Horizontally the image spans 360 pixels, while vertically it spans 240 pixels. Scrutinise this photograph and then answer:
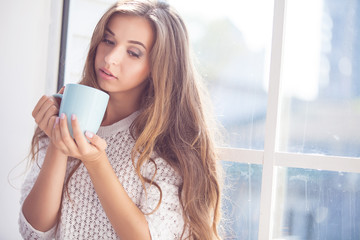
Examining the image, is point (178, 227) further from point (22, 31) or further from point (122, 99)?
point (22, 31)

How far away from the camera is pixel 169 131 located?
110 cm

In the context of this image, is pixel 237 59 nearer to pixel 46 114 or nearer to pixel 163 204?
pixel 163 204

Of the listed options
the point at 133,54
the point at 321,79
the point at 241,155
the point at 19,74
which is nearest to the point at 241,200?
the point at 241,155

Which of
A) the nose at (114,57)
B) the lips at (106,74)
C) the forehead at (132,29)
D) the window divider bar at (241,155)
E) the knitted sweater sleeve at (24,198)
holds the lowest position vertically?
the knitted sweater sleeve at (24,198)

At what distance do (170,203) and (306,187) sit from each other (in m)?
0.51

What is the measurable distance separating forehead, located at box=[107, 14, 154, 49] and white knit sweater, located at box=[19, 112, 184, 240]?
28 cm

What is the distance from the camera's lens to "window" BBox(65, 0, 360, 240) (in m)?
1.19

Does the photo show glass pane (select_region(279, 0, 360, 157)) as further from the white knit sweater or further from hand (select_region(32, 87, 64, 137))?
hand (select_region(32, 87, 64, 137))

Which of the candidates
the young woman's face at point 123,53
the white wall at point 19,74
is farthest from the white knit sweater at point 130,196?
the white wall at point 19,74

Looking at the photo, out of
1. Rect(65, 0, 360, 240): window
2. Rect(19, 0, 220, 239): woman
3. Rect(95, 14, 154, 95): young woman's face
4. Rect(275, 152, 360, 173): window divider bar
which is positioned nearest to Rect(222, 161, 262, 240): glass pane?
Rect(65, 0, 360, 240): window

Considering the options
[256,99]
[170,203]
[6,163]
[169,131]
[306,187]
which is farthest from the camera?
[6,163]

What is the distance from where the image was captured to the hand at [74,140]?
0.77m

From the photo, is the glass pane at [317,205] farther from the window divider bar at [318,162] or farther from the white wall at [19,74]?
the white wall at [19,74]

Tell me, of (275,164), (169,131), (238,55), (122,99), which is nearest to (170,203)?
(169,131)
